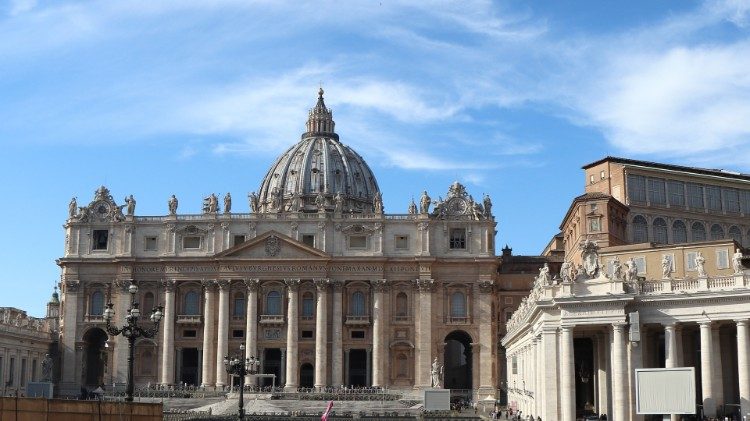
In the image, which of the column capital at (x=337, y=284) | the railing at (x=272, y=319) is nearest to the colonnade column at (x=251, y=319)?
the railing at (x=272, y=319)

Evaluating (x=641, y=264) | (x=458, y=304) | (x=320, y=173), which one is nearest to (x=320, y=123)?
(x=320, y=173)

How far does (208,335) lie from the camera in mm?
108812

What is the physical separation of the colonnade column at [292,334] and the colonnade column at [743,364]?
209 feet

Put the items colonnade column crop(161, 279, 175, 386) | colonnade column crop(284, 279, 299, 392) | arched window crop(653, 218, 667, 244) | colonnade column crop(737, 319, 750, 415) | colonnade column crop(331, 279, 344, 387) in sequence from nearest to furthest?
colonnade column crop(737, 319, 750, 415), arched window crop(653, 218, 667, 244), colonnade column crop(284, 279, 299, 392), colonnade column crop(331, 279, 344, 387), colonnade column crop(161, 279, 175, 386)

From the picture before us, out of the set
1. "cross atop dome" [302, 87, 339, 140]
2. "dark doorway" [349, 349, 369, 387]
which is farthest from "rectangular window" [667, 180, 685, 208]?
"cross atop dome" [302, 87, 339, 140]

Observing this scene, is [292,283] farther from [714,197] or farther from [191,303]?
[714,197]

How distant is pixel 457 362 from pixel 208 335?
3582 cm

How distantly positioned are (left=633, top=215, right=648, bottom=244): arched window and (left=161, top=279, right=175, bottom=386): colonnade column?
157 feet

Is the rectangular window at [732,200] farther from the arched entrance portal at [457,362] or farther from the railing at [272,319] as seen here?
the railing at [272,319]

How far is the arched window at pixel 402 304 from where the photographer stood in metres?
110

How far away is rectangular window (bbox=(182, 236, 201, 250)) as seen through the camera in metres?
111

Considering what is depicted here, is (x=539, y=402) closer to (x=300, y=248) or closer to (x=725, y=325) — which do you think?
(x=725, y=325)

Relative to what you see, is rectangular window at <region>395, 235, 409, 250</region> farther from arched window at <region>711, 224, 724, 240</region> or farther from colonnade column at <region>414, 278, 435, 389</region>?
arched window at <region>711, 224, 724, 240</region>

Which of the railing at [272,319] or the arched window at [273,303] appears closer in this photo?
the railing at [272,319]
